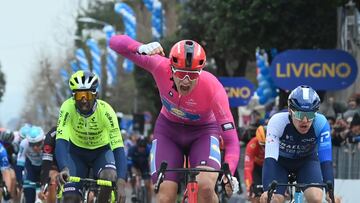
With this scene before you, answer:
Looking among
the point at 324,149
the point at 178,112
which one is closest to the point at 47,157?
the point at 178,112

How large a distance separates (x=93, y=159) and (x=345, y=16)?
1571 centimetres

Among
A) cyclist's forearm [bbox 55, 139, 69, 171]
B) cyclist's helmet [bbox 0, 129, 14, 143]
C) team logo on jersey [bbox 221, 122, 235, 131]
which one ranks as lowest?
cyclist's forearm [bbox 55, 139, 69, 171]

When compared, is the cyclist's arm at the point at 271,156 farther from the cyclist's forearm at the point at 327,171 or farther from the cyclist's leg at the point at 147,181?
the cyclist's leg at the point at 147,181

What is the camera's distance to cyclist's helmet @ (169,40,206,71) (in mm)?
9789

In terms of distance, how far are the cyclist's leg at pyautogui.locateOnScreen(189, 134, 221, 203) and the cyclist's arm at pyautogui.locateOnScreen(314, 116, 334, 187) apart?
1.14m

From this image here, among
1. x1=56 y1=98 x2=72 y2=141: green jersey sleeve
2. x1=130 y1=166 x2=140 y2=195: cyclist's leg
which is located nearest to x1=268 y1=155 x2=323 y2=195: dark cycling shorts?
x1=56 y1=98 x2=72 y2=141: green jersey sleeve

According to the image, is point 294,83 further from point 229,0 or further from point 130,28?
point 130,28

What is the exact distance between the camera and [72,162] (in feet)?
39.7

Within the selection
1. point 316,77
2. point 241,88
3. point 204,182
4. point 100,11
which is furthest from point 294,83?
point 100,11

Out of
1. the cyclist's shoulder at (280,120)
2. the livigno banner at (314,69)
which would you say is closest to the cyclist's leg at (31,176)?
the cyclist's shoulder at (280,120)

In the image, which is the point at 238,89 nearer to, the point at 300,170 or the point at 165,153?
the point at 300,170

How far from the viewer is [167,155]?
10.4 meters

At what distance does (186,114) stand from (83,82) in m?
1.51

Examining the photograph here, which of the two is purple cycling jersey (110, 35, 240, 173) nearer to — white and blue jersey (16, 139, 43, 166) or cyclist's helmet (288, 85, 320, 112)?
cyclist's helmet (288, 85, 320, 112)
